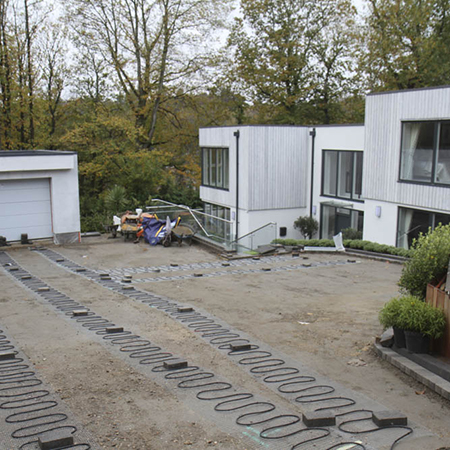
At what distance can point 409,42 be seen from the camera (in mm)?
33781

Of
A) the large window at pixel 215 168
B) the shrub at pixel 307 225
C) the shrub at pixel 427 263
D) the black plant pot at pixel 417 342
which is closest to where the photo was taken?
the black plant pot at pixel 417 342

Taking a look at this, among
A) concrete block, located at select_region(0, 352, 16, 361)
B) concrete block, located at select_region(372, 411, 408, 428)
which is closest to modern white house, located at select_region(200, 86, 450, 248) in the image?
concrete block, located at select_region(372, 411, 408, 428)

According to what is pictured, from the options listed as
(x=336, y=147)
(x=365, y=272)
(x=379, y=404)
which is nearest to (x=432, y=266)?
(x=379, y=404)

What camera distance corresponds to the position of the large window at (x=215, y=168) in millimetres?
27375

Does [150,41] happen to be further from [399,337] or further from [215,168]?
[399,337]

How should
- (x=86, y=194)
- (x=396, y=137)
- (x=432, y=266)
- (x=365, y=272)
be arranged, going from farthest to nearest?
(x=86, y=194) → (x=396, y=137) → (x=365, y=272) → (x=432, y=266)

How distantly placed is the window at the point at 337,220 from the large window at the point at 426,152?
15.7 feet

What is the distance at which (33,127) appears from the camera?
3344 centimetres

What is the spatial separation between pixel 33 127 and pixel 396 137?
23.0m

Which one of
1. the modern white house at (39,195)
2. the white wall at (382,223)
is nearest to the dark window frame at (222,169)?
the modern white house at (39,195)

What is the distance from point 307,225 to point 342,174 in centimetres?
290

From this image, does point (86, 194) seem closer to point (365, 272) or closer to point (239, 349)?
point (365, 272)

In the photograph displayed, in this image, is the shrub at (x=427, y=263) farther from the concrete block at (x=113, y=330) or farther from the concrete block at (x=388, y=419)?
the concrete block at (x=113, y=330)

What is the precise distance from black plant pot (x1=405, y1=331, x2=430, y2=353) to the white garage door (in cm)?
1774
